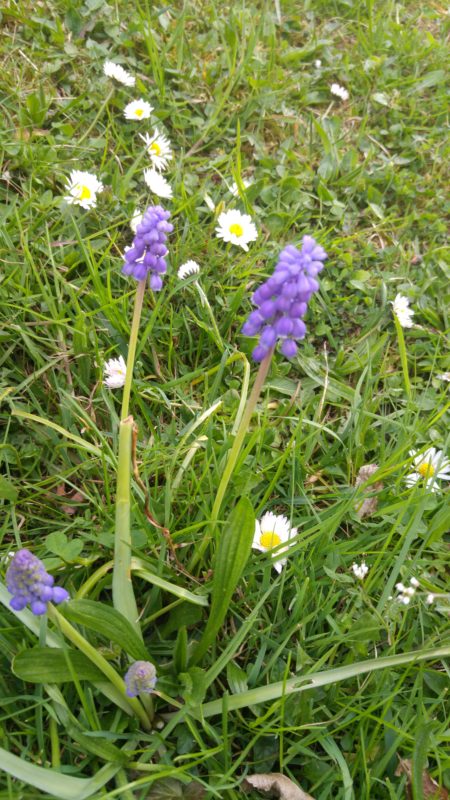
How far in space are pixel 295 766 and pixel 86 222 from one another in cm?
229

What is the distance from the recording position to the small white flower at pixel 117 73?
11.0 ft

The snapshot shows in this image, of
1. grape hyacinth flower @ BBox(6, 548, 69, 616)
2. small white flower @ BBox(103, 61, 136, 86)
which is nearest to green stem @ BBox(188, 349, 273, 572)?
grape hyacinth flower @ BBox(6, 548, 69, 616)

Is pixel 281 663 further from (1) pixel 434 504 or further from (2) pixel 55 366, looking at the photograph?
(2) pixel 55 366

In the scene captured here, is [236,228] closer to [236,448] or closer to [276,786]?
[236,448]

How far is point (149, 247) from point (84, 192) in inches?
51.2

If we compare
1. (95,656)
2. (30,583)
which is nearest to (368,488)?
(95,656)

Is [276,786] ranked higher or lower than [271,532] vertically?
lower

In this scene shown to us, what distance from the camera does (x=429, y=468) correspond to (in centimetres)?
250

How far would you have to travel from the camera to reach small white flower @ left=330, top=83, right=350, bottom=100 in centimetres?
388

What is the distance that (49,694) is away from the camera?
1.83 meters

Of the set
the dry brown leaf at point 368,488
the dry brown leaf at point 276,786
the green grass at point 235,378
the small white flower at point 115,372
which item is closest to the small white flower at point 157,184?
the green grass at point 235,378

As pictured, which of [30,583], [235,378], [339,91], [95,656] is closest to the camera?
[30,583]

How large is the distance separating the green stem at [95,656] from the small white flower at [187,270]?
1630 mm

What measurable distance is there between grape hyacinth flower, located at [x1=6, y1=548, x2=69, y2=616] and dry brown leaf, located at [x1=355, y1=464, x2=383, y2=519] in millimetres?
1373
